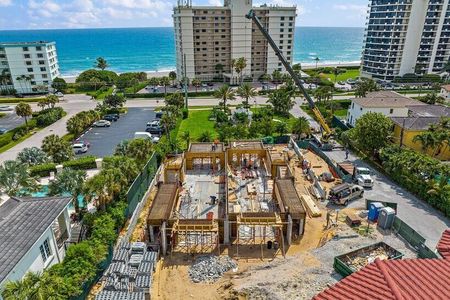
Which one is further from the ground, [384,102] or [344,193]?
[384,102]

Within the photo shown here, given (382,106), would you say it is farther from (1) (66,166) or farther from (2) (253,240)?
(1) (66,166)

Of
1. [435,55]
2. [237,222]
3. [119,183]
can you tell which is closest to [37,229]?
[119,183]

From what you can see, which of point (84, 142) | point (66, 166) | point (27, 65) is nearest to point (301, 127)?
point (66, 166)

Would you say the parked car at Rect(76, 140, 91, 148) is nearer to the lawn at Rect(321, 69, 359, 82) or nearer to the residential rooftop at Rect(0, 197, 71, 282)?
the residential rooftop at Rect(0, 197, 71, 282)

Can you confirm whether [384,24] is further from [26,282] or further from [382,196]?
[26,282]

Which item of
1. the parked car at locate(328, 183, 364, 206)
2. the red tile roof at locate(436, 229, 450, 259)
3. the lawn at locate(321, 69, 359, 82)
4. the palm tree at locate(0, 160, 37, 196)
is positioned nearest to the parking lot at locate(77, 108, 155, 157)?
the palm tree at locate(0, 160, 37, 196)

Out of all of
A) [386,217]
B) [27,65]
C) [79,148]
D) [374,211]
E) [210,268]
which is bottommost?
[210,268]

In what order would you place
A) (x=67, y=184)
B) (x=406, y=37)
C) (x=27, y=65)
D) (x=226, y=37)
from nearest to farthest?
(x=67, y=184) < (x=27, y=65) < (x=406, y=37) < (x=226, y=37)
